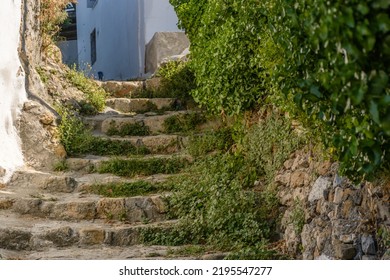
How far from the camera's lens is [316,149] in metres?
5.55

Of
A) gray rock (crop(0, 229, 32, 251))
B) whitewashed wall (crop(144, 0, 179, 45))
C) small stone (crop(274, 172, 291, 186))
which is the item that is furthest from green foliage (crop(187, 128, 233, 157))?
whitewashed wall (crop(144, 0, 179, 45))

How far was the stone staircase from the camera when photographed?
19.7 feet

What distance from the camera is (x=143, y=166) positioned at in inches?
303

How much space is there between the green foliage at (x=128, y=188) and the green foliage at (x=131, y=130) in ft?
5.29

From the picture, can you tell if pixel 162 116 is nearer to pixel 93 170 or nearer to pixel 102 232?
pixel 93 170

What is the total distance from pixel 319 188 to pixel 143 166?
2.88 metres

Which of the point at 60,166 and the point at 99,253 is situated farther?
the point at 60,166

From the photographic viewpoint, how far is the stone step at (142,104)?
9508 mm

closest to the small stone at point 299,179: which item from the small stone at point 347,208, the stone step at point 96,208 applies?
the small stone at point 347,208

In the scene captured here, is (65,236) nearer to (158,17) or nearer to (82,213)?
(82,213)

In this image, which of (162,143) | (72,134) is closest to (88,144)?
(72,134)

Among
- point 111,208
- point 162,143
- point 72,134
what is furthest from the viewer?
point 72,134

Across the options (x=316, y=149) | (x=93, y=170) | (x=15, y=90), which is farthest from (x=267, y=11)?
(x=15, y=90)

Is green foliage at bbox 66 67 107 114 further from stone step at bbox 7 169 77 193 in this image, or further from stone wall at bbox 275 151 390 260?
stone wall at bbox 275 151 390 260
